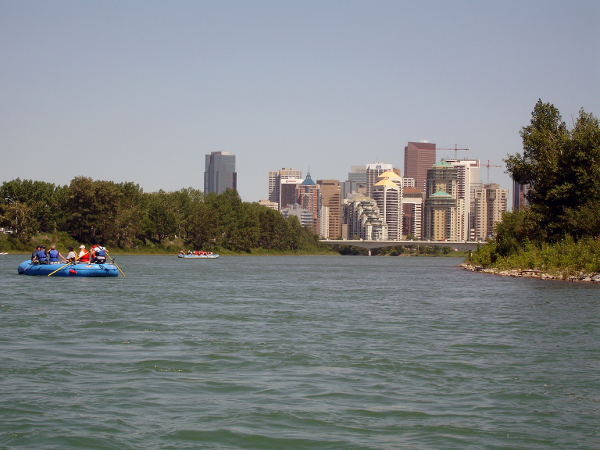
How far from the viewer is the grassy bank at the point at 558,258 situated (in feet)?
146

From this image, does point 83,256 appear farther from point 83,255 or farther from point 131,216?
point 131,216

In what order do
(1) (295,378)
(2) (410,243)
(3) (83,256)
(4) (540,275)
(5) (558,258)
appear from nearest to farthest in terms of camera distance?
(1) (295,378) < (3) (83,256) < (5) (558,258) < (4) (540,275) < (2) (410,243)

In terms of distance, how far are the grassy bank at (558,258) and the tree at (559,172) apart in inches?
54.1

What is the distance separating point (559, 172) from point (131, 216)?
68456 mm

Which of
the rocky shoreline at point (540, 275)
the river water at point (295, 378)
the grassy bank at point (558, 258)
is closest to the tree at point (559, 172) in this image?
the grassy bank at point (558, 258)

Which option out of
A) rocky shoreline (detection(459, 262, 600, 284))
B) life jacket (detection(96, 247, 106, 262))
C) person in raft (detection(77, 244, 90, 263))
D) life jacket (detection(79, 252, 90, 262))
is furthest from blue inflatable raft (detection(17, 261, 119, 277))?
rocky shoreline (detection(459, 262, 600, 284))

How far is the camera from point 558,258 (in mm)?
47594

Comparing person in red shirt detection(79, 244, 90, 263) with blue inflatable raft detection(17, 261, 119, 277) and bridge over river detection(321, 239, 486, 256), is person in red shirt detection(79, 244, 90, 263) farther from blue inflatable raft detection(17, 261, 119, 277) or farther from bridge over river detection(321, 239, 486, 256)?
bridge over river detection(321, 239, 486, 256)

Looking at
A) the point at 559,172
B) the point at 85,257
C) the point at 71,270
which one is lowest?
the point at 71,270

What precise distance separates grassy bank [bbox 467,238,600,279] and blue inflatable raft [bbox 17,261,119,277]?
30259mm

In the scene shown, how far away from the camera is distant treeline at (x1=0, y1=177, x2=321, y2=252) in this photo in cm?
9531

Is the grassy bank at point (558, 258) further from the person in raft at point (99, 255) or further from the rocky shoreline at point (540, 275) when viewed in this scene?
the person in raft at point (99, 255)

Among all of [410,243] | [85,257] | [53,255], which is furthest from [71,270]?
[410,243]

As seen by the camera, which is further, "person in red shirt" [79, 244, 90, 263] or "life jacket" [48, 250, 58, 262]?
"person in red shirt" [79, 244, 90, 263]
